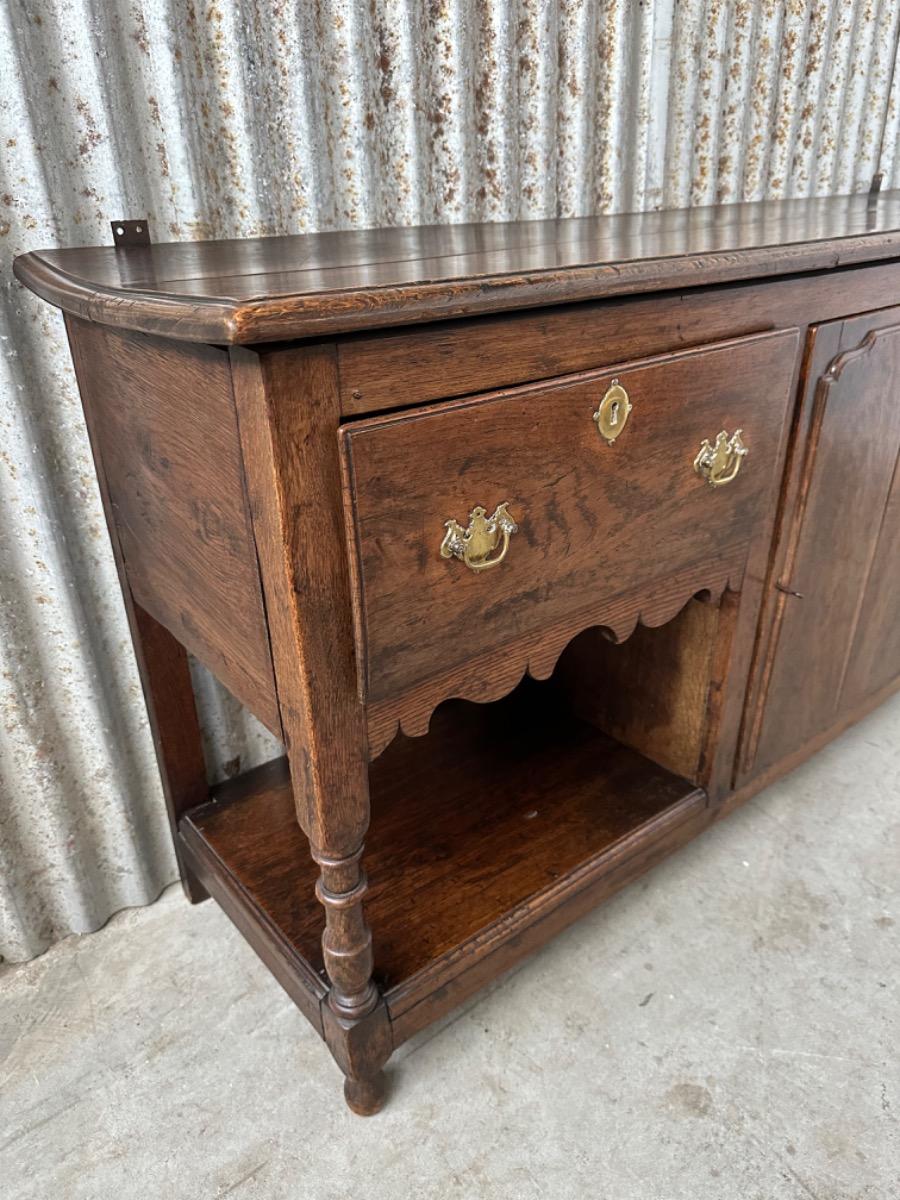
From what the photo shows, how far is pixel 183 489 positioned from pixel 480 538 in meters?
0.30

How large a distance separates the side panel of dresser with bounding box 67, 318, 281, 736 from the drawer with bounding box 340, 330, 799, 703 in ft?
0.38

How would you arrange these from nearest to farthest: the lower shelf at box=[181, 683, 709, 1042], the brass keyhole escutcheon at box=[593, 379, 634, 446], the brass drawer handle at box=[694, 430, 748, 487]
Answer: the brass keyhole escutcheon at box=[593, 379, 634, 446]
the brass drawer handle at box=[694, 430, 748, 487]
the lower shelf at box=[181, 683, 709, 1042]

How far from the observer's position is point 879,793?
5.56 ft

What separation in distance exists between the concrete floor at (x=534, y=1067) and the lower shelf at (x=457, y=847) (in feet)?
0.41

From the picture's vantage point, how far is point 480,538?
82 centimetres

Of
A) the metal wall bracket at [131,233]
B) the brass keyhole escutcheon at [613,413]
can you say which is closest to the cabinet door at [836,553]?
the brass keyhole escutcheon at [613,413]

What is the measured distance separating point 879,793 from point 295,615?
1421 mm

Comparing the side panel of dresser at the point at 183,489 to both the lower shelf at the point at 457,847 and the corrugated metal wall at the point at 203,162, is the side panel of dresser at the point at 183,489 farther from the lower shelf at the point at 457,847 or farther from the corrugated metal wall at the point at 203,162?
the lower shelf at the point at 457,847

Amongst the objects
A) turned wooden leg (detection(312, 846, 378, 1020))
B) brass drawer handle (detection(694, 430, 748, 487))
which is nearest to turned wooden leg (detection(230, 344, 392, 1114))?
turned wooden leg (detection(312, 846, 378, 1020))

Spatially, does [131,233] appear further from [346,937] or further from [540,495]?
[346,937]

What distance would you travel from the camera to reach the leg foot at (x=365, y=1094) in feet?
3.53

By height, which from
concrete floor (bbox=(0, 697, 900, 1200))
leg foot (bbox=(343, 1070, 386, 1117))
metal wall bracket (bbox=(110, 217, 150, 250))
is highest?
metal wall bracket (bbox=(110, 217, 150, 250))

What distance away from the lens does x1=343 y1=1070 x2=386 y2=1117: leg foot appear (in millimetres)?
1076

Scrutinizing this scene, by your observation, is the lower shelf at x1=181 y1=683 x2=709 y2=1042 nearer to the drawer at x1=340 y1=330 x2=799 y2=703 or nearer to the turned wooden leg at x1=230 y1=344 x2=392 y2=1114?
the turned wooden leg at x1=230 y1=344 x2=392 y2=1114
